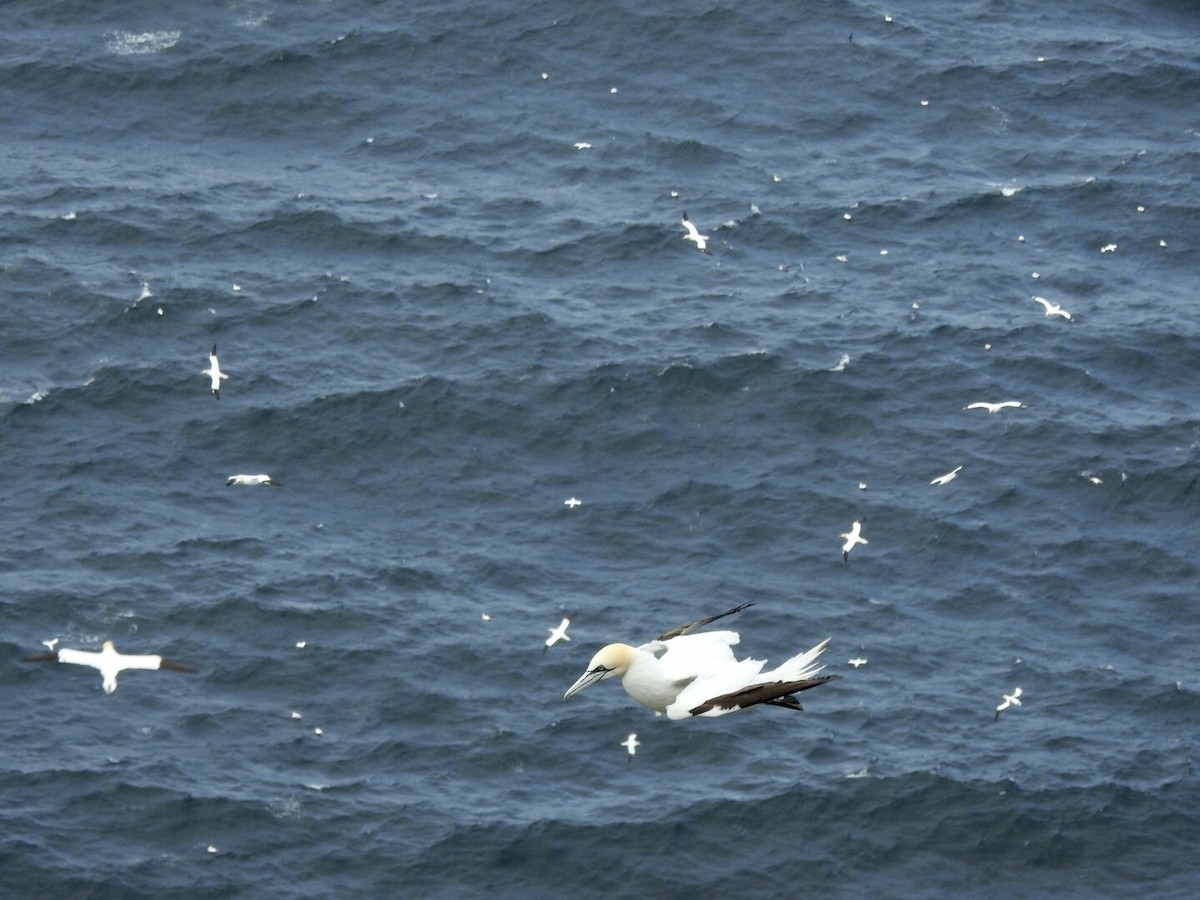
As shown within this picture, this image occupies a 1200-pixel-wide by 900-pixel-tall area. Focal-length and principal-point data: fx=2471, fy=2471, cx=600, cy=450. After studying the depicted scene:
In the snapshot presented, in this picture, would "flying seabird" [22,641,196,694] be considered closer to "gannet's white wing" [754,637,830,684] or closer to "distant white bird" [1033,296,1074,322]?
"gannet's white wing" [754,637,830,684]

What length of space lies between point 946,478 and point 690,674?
73.0 metres

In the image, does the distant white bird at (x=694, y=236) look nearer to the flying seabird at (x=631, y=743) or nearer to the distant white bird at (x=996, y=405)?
the distant white bird at (x=996, y=405)

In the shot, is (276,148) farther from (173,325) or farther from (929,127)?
(929,127)

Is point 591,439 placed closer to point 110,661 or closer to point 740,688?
point 110,661

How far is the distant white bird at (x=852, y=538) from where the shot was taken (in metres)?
124

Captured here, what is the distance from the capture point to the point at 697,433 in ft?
441

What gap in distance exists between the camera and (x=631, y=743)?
375ft

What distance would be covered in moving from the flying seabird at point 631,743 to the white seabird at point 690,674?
181 feet

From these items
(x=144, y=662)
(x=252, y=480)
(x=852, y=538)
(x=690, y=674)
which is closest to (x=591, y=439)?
(x=852, y=538)

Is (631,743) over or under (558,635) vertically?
under

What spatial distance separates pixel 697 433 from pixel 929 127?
36.7m

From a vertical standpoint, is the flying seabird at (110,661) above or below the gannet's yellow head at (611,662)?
below

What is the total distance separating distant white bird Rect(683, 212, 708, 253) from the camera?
14100 centimetres

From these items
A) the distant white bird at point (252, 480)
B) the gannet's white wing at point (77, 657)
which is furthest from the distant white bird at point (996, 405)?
the gannet's white wing at point (77, 657)
